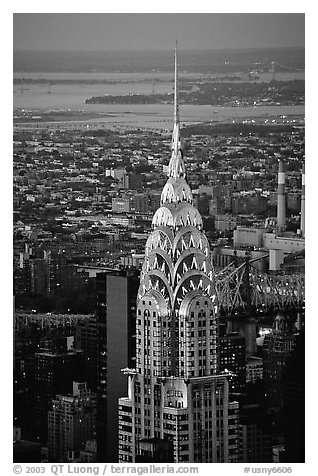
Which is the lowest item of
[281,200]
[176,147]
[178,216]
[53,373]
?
[53,373]

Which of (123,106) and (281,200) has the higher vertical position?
(123,106)

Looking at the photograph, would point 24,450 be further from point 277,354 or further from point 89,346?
point 277,354

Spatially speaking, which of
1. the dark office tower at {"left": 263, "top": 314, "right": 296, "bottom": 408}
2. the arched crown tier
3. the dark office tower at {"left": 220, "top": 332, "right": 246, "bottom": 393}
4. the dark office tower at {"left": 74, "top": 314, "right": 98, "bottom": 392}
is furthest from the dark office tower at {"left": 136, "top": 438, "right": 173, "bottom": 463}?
the arched crown tier

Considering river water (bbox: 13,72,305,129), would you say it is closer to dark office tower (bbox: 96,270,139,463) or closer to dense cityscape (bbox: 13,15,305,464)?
dense cityscape (bbox: 13,15,305,464)

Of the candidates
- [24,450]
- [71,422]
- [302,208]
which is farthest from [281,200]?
[24,450]
